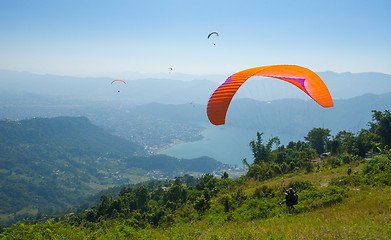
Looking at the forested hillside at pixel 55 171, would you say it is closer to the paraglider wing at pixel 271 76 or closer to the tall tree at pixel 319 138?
the tall tree at pixel 319 138

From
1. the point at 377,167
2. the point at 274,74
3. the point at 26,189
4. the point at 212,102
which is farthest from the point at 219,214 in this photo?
the point at 26,189

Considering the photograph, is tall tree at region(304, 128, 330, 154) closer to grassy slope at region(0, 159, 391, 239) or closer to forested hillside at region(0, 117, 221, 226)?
grassy slope at region(0, 159, 391, 239)

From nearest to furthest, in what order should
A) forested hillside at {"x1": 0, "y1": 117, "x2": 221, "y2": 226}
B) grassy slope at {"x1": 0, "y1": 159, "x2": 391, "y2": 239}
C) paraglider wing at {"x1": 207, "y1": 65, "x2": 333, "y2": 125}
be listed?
grassy slope at {"x1": 0, "y1": 159, "x2": 391, "y2": 239} → paraglider wing at {"x1": 207, "y1": 65, "x2": 333, "y2": 125} → forested hillside at {"x1": 0, "y1": 117, "x2": 221, "y2": 226}

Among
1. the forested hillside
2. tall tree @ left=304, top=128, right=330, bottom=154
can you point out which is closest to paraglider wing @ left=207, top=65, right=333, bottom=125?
tall tree @ left=304, top=128, right=330, bottom=154

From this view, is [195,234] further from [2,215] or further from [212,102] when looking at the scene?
[2,215]

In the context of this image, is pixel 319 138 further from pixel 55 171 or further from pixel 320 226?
pixel 55 171
